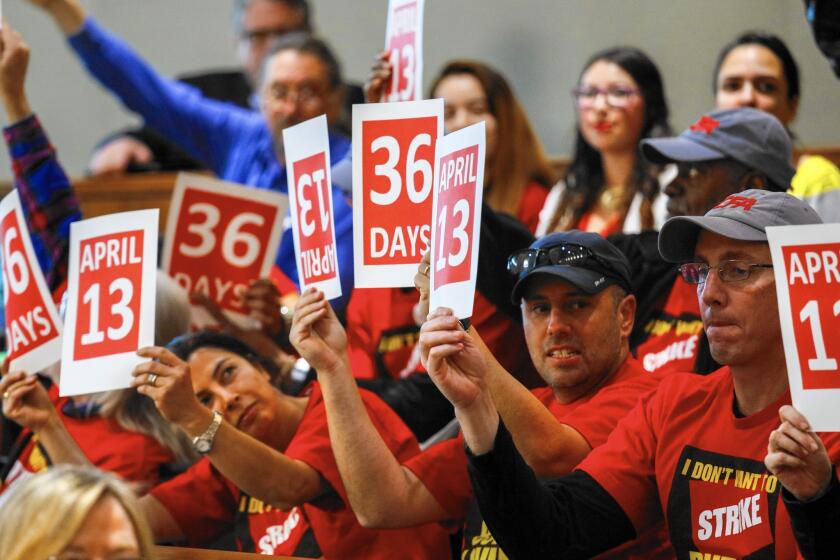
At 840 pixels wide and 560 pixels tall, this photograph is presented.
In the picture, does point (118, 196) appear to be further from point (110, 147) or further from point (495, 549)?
point (495, 549)

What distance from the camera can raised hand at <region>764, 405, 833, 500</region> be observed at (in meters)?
1.98

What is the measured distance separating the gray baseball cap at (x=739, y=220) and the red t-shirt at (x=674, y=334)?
78 centimetres

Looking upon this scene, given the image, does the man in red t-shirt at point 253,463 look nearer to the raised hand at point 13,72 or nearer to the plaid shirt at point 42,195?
the plaid shirt at point 42,195

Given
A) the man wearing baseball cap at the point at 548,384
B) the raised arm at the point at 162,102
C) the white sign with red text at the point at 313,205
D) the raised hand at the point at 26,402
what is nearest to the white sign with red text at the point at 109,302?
the raised hand at the point at 26,402

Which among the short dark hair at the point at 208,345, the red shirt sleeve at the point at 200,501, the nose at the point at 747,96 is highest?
the nose at the point at 747,96

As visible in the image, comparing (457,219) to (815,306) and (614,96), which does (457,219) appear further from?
(614,96)

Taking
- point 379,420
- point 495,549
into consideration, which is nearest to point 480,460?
point 495,549

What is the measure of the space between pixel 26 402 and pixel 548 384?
1.26m

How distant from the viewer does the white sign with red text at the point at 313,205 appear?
9.62ft

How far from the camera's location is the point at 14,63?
3992 mm

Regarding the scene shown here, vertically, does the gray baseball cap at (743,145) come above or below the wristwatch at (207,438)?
above

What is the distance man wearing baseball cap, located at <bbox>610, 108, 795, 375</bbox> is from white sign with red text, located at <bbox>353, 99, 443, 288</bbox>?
723 mm

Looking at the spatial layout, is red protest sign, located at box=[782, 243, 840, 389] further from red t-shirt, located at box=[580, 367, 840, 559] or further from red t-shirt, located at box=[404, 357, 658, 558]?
red t-shirt, located at box=[404, 357, 658, 558]

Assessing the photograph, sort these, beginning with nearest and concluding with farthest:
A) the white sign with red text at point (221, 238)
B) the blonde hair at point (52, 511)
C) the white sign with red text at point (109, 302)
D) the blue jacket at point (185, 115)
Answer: the blonde hair at point (52, 511) → the white sign with red text at point (109, 302) → the white sign with red text at point (221, 238) → the blue jacket at point (185, 115)
